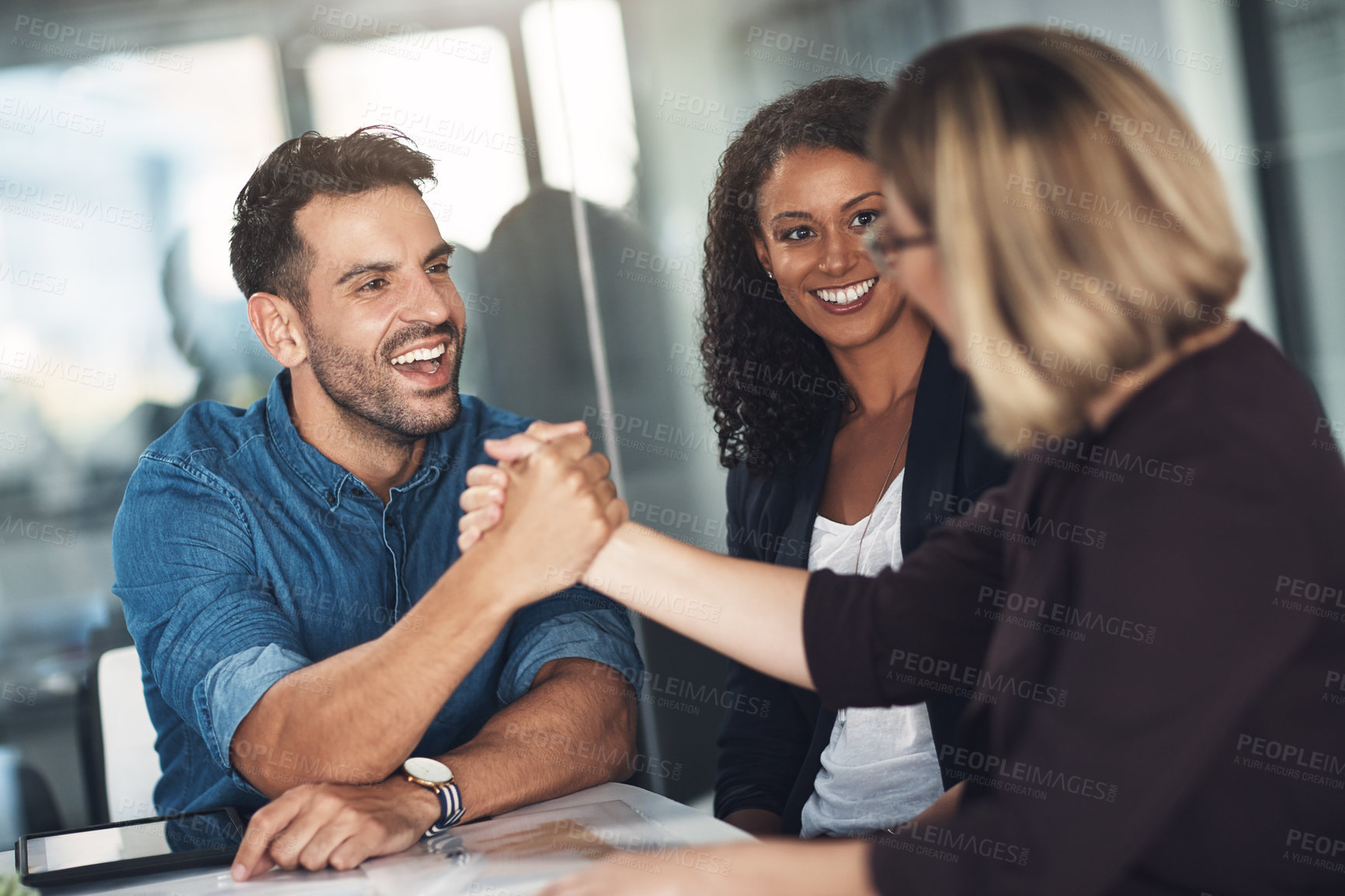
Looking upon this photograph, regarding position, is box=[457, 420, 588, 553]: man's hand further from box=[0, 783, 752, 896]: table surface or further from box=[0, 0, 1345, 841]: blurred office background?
box=[0, 0, 1345, 841]: blurred office background

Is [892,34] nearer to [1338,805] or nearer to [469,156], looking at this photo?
[469,156]

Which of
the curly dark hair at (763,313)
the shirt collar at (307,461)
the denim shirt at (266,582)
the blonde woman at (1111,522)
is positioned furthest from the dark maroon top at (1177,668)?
the shirt collar at (307,461)

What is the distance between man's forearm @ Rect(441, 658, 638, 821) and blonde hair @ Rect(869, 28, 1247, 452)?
33.9 inches

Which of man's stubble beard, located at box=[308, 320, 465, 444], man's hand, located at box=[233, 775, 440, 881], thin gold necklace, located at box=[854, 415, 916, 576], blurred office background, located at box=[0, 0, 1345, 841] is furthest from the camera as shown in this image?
blurred office background, located at box=[0, 0, 1345, 841]

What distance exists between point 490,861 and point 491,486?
1.91ft

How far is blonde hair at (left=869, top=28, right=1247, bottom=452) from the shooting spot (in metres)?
0.91

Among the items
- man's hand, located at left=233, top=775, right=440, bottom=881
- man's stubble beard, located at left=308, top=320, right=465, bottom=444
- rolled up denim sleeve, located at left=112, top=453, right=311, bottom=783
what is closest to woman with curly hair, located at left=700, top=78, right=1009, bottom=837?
man's stubble beard, located at left=308, top=320, right=465, bottom=444

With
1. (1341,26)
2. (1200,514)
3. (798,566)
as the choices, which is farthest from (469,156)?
(1200,514)

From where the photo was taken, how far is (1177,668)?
2.76ft

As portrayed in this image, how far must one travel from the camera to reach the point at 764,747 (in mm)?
1935

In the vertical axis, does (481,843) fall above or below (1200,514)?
below

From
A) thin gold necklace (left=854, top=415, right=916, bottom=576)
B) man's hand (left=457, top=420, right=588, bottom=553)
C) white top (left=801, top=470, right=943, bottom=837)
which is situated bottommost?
white top (left=801, top=470, right=943, bottom=837)

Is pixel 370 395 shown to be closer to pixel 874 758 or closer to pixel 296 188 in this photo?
pixel 296 188

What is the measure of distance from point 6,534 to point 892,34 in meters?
2.78
